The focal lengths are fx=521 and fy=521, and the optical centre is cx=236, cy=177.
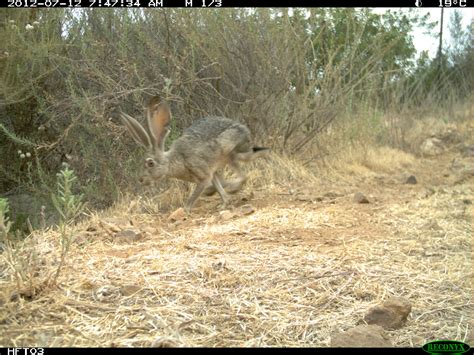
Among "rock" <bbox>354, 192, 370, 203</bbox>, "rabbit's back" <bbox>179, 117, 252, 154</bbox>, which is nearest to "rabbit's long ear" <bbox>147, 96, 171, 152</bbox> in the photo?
"rabbit's back" <bbox>179, 117, 252, 154</bbox>

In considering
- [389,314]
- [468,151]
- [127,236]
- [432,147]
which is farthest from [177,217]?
[432,147]

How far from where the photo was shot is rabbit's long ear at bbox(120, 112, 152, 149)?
569 centimetres

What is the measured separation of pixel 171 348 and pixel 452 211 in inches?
153

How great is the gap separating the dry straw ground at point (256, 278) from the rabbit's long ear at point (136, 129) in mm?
951

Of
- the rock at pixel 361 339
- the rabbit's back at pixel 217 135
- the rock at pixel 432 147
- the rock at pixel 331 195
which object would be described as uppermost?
the rabbit's back at pixel 217 135

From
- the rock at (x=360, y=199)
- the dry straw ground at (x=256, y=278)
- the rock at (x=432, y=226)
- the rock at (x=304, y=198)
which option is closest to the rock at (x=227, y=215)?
the dry straw ground at (x=256, y=278)

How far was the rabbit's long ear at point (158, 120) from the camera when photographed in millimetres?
5715

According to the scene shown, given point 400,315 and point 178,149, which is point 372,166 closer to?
point 178,149

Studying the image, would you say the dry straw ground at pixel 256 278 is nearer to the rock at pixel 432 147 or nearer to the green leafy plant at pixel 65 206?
the green leafy plant at pixel 65 206

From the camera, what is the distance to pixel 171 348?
2.12m

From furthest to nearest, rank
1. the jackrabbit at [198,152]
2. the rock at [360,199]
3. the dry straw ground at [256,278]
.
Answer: the jackrabbit at [198,152], the rock at [360,199], the dry straw ground at [256,278]

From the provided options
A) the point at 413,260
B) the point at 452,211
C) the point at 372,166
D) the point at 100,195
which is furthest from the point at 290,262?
the point at 372,166

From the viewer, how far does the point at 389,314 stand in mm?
2520

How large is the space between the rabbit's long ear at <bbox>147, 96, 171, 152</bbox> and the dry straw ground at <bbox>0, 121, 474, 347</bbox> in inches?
40.3
